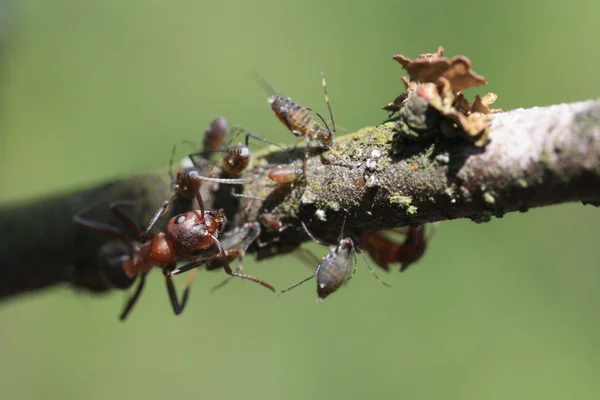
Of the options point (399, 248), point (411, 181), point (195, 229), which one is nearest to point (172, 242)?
point (195, 229)

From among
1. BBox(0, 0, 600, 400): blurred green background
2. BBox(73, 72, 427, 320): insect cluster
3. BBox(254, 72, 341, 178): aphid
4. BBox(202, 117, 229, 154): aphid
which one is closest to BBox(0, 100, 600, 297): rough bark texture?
BBox(73, 72, 427, 320): insect cluster

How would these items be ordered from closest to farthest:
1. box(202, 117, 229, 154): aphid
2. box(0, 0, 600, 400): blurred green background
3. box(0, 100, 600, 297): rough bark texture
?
box(0, 100, 600, 297): rough bark texture, box(202, 117, 229, 154): aphid, box(0, 0, 600, 400): blurred green background

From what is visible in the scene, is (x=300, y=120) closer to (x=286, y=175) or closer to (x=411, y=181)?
(x=286, y=175)

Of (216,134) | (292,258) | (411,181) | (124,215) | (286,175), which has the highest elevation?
(411,181)

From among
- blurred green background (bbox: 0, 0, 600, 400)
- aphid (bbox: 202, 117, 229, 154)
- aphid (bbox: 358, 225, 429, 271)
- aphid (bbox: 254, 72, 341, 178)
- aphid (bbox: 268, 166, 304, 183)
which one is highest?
aphid (bbox: 254, 72, 341, 178)

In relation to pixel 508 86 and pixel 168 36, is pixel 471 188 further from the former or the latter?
pixel 168 36

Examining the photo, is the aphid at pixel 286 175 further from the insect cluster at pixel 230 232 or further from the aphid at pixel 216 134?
the aphid at pixel 216 134

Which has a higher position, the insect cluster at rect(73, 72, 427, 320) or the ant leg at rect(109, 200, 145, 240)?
the insect cluster at rect(73, 72, 427, 320)

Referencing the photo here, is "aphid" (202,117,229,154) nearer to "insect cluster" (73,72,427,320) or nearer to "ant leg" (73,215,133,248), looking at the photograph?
"insect cluster" (73,72,427,320)
